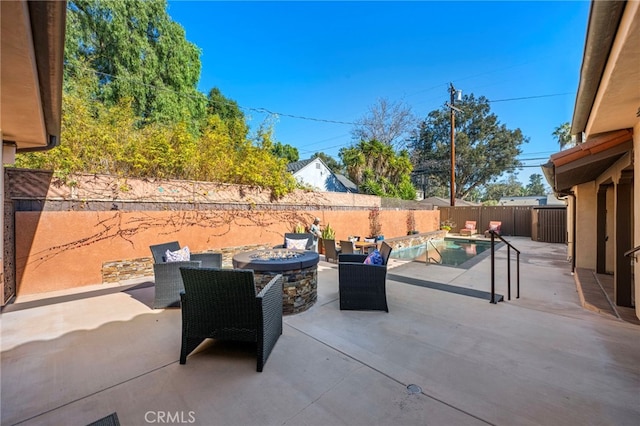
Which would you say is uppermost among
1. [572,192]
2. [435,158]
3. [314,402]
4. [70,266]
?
[435,158]

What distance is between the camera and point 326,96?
17.1 metres

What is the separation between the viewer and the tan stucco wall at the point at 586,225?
6.25 m

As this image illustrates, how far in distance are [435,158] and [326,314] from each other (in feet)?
85.2

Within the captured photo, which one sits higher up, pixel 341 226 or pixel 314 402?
pixel 341 226

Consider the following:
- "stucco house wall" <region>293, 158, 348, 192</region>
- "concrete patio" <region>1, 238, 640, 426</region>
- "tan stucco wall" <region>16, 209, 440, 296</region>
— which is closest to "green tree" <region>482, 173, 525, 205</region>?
"stucco house wall" <region>293, 158, 348, 192</region>

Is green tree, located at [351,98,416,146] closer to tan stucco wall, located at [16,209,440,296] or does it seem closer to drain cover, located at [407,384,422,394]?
tan stucco wall, located at [16,209,440,296]

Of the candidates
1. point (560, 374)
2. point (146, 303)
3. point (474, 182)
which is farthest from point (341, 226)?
point (474, 182)

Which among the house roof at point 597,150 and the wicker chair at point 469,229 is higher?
the house roof at point 597,150

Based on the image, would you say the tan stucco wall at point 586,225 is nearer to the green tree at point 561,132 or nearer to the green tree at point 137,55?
the green tree at point 137,55

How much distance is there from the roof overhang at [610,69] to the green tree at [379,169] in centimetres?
1239

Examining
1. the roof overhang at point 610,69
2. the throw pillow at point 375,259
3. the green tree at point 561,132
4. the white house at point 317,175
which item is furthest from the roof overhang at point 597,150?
the green tree at point 561,132

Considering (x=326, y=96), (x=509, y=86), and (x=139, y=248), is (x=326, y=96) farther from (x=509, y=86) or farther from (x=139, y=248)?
(x=139, y=248)

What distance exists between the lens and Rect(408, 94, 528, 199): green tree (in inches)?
976

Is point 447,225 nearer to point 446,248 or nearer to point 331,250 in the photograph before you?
point 446,248
